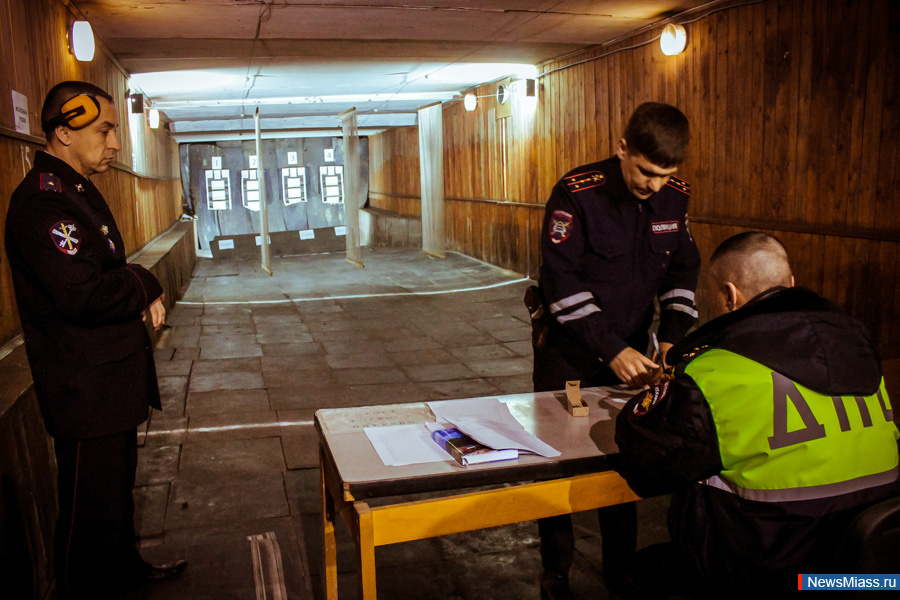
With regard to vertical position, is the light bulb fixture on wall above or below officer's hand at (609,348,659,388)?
above

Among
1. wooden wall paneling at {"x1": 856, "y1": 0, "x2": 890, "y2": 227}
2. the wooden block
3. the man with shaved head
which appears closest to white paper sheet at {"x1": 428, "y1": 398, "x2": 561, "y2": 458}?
the wooden block

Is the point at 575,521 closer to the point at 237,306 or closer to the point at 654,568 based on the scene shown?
the point at 654,568

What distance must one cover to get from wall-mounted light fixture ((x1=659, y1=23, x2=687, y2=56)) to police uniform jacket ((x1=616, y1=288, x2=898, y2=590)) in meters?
4.93

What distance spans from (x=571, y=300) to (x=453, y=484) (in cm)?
85

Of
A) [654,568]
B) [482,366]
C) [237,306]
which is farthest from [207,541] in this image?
[237,306]

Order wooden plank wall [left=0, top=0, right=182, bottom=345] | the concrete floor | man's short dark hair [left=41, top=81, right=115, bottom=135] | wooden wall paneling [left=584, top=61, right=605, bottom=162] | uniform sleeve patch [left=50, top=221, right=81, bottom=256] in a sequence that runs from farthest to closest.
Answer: wooden wall paneling [left=584, top=61, right=605, bottom=162] < wooden plank wall [left=0, top=0, right=182, bottom=345] < the concrete floor < man's short dark hair [left=41, top=81, right=115, bottom=135] < uniform sleeve patch [left=50, top=221, right=81, bottom=256]

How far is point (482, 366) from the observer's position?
541 centimetres

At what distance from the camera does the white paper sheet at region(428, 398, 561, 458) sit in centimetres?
180

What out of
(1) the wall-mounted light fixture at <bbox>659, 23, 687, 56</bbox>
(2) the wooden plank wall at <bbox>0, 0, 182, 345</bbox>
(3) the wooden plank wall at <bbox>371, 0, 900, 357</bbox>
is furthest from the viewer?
(1) the wall-mounted light fixture at <bbox>659, 23, 687, 56</bbox>

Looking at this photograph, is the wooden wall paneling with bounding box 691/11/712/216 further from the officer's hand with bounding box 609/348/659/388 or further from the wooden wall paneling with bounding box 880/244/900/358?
the officer's hand with bounding box 609/348/659/388

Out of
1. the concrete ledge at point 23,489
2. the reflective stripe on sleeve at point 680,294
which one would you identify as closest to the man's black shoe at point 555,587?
the reflective stripe on sleeve at point 680,294

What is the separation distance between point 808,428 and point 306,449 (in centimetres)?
289

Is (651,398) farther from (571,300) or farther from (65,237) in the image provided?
(65,237)

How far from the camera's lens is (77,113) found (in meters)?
2.14
